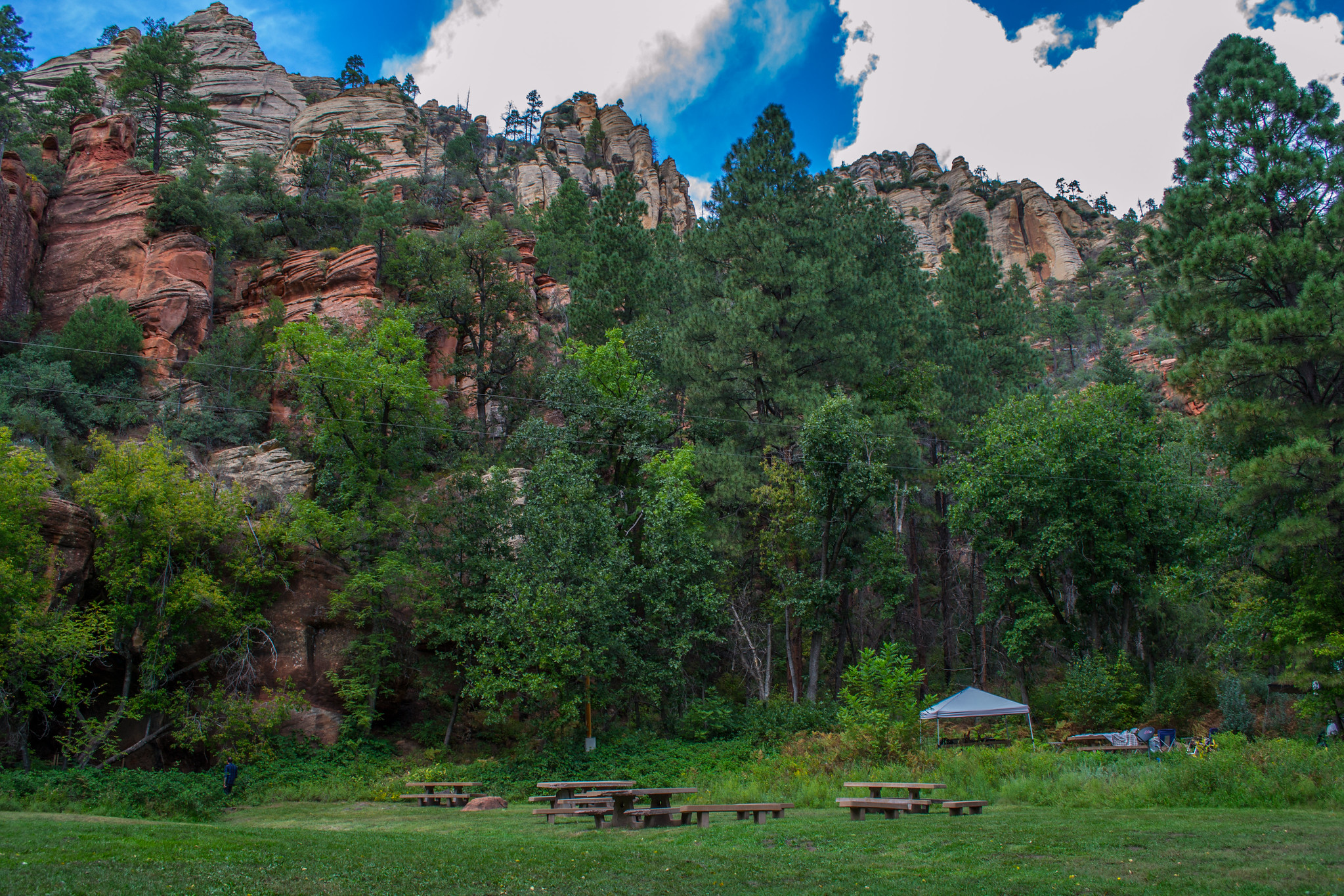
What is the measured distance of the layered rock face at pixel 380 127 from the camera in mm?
65562

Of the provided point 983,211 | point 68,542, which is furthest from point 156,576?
point 983,211

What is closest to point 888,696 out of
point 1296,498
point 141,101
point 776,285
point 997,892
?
point 1296,498

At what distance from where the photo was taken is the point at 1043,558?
79.4 ft

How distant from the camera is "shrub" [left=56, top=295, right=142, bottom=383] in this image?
2783 centimetres

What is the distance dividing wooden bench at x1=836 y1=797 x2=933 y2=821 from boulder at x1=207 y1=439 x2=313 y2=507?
64.2 ft

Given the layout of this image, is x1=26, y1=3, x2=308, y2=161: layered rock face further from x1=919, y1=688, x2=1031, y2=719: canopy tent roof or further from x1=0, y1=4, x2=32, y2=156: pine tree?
x1=919, y1=688, x2=1031, y2=719: canopy tent roof

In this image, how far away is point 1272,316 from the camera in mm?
17734

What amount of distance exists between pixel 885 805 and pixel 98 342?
97.9 feet

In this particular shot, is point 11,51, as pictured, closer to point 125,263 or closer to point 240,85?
point 125,263

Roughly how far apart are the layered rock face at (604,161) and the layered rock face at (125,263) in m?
40.0

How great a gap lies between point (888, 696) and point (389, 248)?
3196 cm

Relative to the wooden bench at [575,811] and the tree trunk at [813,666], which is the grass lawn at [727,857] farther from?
the tree trunk at [813,666]

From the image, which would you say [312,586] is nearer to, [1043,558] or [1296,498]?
[1043,558]

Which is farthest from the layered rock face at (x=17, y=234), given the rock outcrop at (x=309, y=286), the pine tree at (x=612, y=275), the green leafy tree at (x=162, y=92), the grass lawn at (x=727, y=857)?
the grass lawn at (x=727, y=857)
